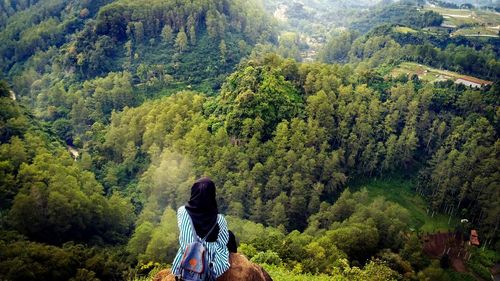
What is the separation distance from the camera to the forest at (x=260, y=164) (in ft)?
105

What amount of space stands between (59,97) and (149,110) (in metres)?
21.3

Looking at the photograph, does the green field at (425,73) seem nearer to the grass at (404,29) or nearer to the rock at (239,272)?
the grass at (404,29)

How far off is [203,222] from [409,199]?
4392 cm

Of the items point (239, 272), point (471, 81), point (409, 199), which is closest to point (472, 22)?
point (471, 81)

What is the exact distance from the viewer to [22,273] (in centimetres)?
2267

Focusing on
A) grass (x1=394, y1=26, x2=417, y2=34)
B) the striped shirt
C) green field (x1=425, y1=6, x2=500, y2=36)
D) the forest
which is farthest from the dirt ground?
green field (x1=425, y1=6, x2=500, y2=36)

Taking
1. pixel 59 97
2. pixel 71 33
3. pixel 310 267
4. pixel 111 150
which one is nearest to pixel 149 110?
pixel 111 150

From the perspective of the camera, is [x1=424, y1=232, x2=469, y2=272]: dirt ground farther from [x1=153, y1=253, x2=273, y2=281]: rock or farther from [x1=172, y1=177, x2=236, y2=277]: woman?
[x1=172, y1=177, x2=236, y2=277]: woman

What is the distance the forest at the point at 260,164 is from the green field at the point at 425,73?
1.03 metres

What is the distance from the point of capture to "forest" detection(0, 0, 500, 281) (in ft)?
105

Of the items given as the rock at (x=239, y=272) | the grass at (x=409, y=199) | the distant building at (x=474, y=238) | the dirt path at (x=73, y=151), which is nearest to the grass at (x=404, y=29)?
the grass at (x=409, y=199)

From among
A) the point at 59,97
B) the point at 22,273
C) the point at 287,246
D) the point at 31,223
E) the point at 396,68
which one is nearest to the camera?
the point at 22,273

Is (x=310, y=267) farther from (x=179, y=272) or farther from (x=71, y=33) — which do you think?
(x=71, y=33)

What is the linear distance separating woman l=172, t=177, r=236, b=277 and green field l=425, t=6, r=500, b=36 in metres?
105
